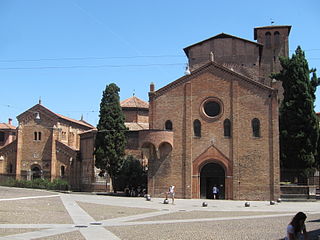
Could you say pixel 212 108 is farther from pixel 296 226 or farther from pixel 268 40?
pixel 296 226

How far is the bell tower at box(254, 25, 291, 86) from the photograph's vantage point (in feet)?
170

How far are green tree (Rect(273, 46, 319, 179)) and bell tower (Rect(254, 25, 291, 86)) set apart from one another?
16752 mm

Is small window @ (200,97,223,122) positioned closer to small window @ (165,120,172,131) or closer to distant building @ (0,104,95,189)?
small window @ (165,120,172,131)

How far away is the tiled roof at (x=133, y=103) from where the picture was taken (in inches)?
1848

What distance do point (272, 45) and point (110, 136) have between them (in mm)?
26283

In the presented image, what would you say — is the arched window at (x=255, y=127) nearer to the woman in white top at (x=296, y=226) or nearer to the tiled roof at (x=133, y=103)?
the tiled roof at (x=133, y=103)

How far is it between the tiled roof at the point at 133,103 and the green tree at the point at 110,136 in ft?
21.6

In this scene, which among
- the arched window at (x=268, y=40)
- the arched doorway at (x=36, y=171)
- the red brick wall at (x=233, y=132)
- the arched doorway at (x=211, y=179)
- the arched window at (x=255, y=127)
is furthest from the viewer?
the arched window at (x=268, y=40)

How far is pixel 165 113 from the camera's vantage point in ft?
111

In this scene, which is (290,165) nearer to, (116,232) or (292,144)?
(292,144)

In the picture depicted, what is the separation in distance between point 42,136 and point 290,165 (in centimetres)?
2972

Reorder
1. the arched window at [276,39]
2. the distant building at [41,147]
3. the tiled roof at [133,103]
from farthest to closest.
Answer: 1. the arched window at [276,39]
2. the distant building at [41,147]
3. the tiled roof at [133,103]

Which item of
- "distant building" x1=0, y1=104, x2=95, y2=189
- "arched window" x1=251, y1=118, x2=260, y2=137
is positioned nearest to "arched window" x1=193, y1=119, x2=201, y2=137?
"arched window" x1=251, y1=118, x2=260, y2=137

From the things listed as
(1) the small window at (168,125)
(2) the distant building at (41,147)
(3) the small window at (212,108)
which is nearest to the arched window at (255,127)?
(3) the small window at (212,108)
